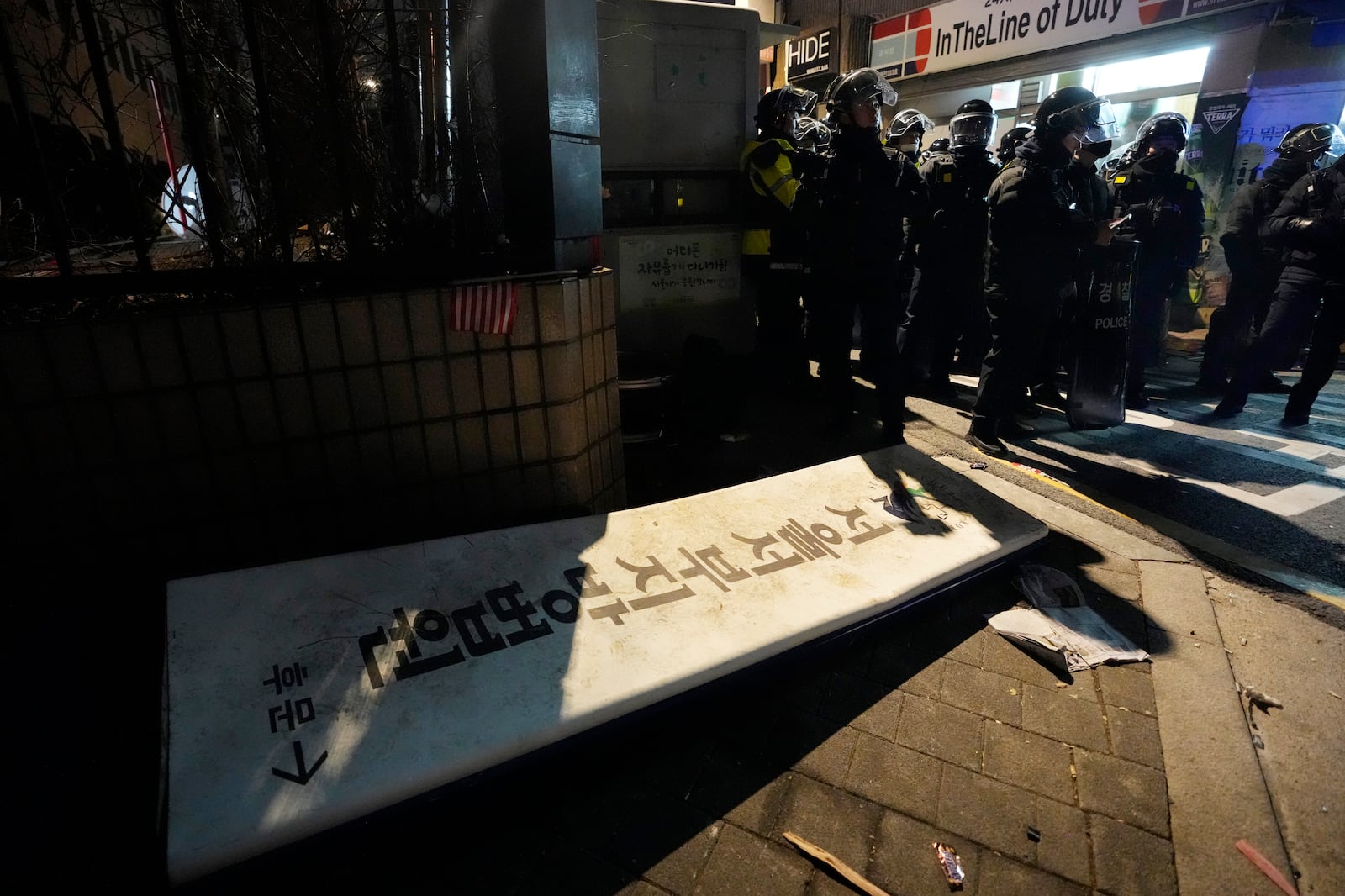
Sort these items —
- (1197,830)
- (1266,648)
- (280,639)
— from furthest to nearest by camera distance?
(1266,648) < (280,639) < (1197,830)

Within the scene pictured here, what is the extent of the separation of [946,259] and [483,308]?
14.9ft

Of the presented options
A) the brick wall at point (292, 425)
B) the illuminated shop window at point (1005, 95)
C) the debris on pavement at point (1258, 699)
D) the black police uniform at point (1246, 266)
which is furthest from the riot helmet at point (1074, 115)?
the illuminated shop window at point (1005, 95)

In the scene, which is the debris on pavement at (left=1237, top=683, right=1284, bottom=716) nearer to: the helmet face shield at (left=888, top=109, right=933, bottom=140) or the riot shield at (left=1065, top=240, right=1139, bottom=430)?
the riot shield at (left=1065, top=240, right=1139, bottom=430)

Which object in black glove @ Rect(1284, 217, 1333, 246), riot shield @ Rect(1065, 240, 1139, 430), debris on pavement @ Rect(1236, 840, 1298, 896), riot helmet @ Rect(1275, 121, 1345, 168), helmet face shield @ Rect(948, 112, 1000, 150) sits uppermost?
helmet face shield @ Rect(948, 112, 1000, 150)

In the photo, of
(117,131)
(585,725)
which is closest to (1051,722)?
(585,725)

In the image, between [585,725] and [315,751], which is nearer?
[315,751]

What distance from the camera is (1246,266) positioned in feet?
20.4

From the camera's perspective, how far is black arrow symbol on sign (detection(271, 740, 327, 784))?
169 cm

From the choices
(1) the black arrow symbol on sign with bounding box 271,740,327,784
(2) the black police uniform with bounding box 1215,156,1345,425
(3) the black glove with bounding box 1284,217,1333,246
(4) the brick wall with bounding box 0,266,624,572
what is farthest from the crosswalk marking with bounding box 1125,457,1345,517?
(1) the black arrow symbol on sign with bounding box 271,740,327,784

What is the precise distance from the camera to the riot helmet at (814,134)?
7270 millimetres

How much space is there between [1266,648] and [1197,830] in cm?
121

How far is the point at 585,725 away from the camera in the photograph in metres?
1.94

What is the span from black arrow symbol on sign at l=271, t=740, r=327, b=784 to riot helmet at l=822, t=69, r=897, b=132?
14.6 ft

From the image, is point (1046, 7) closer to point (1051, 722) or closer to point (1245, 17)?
point (1245, 17)
